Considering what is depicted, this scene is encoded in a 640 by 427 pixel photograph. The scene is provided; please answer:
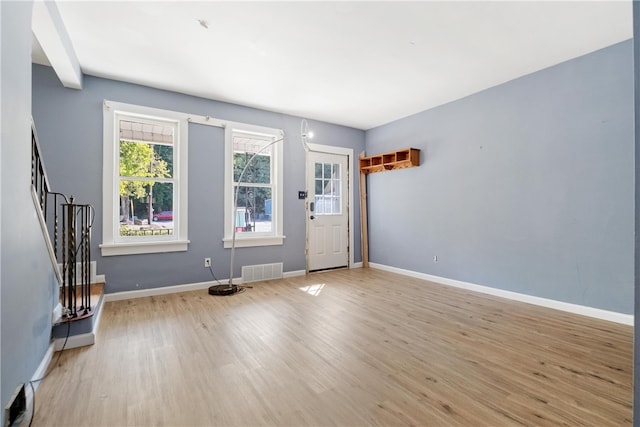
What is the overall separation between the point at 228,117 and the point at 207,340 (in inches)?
126

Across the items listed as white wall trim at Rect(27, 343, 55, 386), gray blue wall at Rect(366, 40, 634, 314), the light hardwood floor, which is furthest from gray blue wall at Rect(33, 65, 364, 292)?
gray blue wall at Rect(366, 40, 634, 314)

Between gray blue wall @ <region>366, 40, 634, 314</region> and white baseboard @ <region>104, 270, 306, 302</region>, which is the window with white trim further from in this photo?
gray blue wall @ <region>366, 40, 634, 314</region>

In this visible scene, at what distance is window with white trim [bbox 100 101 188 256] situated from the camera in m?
3.68

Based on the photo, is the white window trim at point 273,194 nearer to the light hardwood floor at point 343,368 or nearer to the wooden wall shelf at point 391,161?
the light hardwood floor at point 343,368

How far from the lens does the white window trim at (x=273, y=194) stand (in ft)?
14.6

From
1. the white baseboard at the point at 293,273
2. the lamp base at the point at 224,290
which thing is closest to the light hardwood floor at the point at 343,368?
the lamp base at the point at 224,290

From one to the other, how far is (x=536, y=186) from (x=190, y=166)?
4.40 meters

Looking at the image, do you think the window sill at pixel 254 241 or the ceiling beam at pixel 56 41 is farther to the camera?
the window sill at pixel 254 241

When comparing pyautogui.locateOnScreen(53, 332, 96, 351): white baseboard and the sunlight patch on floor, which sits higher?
pyautogui.locateOnScreen(53, 332, 96, 351): white baseboard

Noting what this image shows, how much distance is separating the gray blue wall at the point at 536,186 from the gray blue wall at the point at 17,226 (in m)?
4.51

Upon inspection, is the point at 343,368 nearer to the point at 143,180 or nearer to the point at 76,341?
the point at 76,341

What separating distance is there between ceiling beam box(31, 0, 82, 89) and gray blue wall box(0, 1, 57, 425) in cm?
59

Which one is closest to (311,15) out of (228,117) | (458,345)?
(228,117)

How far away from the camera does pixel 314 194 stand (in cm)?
534
